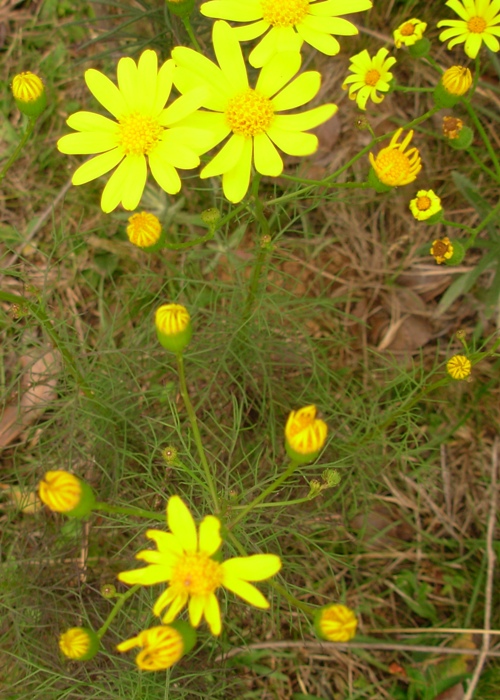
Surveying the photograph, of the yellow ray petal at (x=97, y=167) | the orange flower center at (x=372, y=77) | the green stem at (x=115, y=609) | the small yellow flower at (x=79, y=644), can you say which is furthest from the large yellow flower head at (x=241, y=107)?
the small yellow flower at (x=79, y=644)

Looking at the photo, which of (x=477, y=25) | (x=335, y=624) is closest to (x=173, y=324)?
(x=335, y=624)

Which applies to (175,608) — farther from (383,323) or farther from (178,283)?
(383,323)

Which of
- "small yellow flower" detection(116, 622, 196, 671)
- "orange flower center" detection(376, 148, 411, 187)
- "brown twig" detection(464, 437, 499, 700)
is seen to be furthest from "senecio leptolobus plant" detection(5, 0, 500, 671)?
"brown twig" detection(464, 437, 499, 700)

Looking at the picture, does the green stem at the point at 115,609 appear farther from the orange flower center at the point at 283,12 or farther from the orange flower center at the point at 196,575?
the orange flower center at the point at 283,12

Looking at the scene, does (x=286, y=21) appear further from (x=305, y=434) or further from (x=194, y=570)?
(x=194, y=570)

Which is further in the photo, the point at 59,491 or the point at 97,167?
the point at 97,167

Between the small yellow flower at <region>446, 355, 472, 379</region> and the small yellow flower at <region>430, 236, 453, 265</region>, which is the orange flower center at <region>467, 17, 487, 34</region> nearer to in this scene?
the small yellow flower at <region>430, 236, 453, 265</region>

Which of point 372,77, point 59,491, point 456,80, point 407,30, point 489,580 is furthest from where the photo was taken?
point 489,580
